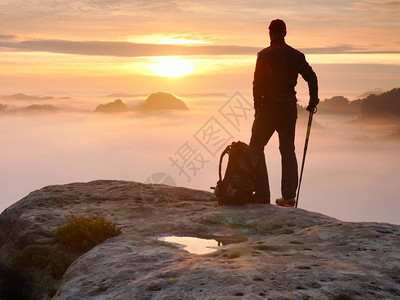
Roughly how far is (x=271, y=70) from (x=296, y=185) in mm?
3161

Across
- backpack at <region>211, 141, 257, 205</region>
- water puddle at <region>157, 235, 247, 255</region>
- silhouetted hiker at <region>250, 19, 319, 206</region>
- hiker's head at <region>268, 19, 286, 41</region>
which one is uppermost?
hiker's head at <region>268, 19, 286, 41</region>

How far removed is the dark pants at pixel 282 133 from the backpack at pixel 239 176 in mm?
603

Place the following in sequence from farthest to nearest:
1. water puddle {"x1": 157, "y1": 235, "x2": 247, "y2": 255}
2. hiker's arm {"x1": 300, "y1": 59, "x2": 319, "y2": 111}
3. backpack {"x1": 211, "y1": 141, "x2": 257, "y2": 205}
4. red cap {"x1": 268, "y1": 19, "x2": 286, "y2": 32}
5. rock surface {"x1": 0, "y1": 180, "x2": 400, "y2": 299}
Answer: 1. hiker's arm {"x1": 300, "y1": 59, "x2": 319, "y2": 111}
2. red cap {"x1": 268, "y1": 19, "x2": 286, "y2": 32}
3. backpack {"x1": 211, "y1": 141, "x2": 257, "y2": 205}
4. water puddle {"x1": 157, "y1": 235, "x2": 247, "y2": 255}
5. rock surface {"x1": 0, "y1": 180, "x2": 400, "y2": 299}

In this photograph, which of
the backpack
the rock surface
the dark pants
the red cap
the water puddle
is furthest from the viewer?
the dark pants

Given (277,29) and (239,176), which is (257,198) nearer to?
(239,176)

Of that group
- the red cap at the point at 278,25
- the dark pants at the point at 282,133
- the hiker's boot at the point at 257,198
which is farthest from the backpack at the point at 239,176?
the red cap at the point at 278,25

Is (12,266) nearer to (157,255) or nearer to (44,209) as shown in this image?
(44,209)

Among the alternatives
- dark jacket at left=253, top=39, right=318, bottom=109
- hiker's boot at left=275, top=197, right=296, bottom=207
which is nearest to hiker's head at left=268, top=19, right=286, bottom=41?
dark jacket at left=253, top=39, right=318, bottom=109

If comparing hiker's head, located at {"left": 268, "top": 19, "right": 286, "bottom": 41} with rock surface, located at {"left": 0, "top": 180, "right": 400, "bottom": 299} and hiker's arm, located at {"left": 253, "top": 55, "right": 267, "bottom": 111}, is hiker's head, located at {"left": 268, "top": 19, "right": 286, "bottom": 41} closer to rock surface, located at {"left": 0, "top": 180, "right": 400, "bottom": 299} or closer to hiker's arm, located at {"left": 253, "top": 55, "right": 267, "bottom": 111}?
hiker's arm, located at {"left": 253, "top": 55, "right": 267, "bottom": 111}

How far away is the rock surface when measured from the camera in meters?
6.72

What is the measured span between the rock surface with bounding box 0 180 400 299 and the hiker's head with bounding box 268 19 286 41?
442 centimetres

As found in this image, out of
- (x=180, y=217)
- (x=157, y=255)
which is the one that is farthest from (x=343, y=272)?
(x=180, y=217)

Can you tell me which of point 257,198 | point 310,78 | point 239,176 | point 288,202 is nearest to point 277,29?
point 310,78

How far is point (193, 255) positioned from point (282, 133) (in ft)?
20.6
